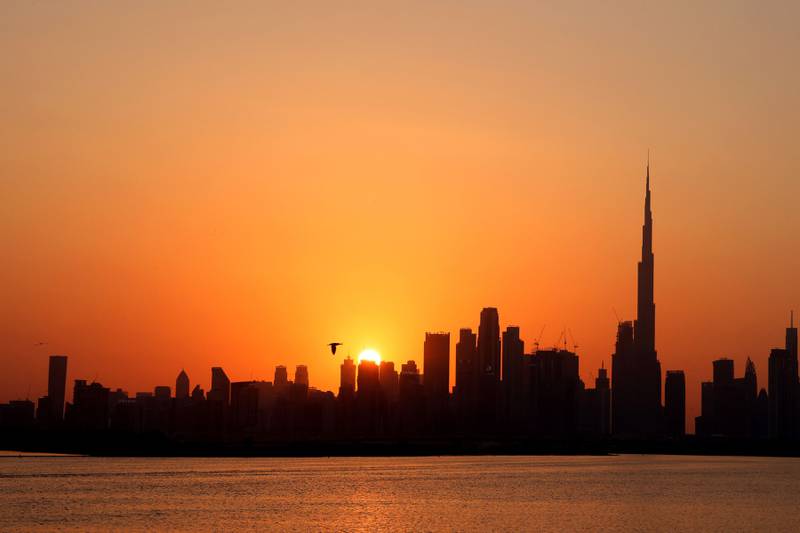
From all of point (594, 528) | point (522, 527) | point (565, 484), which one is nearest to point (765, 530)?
point (594, 528)

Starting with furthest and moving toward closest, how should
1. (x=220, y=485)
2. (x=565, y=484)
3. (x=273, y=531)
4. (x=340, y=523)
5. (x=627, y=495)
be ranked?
(x=565, y=484) < (x=220, y=485) < (x=627, y=495) < (x=340, y=523) < (x=273, y=531)

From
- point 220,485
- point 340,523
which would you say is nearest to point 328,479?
point 220,485

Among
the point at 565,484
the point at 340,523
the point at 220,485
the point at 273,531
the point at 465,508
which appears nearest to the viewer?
the point at 273,531

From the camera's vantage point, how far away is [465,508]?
132625 millimetres

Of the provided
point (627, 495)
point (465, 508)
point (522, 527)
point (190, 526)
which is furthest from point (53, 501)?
point (627, 495)

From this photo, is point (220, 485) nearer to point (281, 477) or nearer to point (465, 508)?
point (281, 477)

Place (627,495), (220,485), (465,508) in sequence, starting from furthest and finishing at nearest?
(220,485), (627,495), (465,508)

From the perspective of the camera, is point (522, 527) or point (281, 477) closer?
point (522, 527)

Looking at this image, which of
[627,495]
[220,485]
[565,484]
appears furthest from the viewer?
[565,484]

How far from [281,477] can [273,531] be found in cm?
9444

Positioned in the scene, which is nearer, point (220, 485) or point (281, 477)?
point (220, 485)

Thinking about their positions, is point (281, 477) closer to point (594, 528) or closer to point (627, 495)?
point (627, 495)

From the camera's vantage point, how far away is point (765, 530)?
11356 cm

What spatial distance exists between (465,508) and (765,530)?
3411cm
